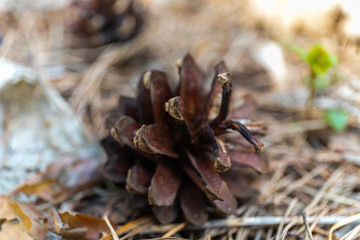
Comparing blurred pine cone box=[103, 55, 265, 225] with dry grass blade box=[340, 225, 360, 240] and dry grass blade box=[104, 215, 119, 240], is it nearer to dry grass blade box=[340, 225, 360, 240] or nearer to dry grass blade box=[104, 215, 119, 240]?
dry grass blade box=[104, 215, 119, 240]

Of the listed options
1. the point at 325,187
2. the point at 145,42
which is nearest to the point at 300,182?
the point at 325,187

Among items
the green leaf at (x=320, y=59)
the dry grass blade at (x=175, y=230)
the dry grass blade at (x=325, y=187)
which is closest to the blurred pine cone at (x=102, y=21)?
the green leaf at (x=320, y=59)

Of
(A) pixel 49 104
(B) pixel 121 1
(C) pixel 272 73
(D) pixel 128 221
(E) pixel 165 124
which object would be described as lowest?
(D) pixel 128 221

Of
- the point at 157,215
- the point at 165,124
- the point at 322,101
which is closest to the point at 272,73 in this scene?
the point at 322,101

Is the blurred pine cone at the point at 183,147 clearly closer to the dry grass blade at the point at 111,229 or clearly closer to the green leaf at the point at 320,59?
the dry grass blade at the point at 111,229

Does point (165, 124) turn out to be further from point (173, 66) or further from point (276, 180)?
point (173, 66)

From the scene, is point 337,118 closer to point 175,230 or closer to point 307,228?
point 307,228
